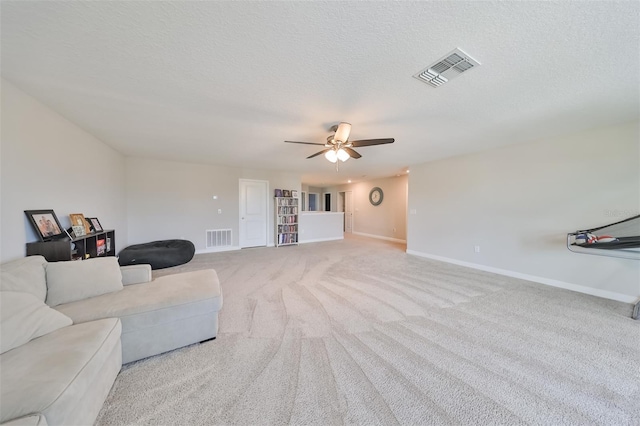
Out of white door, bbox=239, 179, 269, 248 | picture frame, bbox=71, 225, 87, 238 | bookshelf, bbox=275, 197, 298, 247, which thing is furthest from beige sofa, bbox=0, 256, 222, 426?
bookshelf, bbox=275, 197, 298, 247

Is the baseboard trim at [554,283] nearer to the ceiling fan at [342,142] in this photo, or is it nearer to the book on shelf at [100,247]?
the ceiling fan at [342,142]

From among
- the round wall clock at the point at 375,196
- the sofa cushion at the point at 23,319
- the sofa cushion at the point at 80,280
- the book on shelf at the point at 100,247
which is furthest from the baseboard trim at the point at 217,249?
the round wall clock at the point at 375,196

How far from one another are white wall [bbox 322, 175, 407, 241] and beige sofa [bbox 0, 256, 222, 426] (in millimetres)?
6279

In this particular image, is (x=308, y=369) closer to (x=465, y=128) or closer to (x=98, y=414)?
(x=98, y=414)

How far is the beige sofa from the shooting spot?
95 centimetres

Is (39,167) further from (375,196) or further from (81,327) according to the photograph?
(375,196)

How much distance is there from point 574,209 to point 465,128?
2.03m

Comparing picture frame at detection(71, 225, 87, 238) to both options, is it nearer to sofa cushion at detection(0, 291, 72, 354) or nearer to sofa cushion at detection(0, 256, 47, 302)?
sofa cushion at detection(0, 256, 47, 302)

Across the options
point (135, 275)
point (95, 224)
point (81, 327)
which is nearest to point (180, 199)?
point (95, 224)

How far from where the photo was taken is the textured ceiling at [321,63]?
1.23 meters

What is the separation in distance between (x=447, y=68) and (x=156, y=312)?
292 cm

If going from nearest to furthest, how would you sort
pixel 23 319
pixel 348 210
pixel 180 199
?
pixel 23 319
pixel 180 199
pixel 348 210

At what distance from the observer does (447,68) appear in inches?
66.2

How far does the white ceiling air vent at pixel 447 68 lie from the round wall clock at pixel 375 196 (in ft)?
20.4
